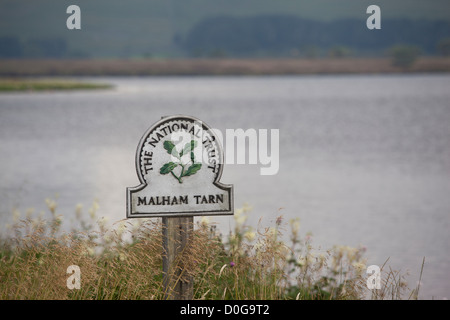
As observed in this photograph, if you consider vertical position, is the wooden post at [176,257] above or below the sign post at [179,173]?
below

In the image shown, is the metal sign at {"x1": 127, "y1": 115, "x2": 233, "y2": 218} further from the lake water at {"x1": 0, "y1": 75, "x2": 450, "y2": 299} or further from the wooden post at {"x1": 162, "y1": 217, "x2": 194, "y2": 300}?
the lake water at {"x1": 0, "y1": 75, "x2": 450, "y2": 299}

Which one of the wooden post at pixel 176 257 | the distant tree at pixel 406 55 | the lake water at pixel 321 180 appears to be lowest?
the wooden post at pixel 176 257

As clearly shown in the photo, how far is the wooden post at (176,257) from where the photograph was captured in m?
4.99

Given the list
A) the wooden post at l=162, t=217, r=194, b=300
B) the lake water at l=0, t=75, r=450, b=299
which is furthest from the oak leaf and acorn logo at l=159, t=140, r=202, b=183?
the lake water at l=0, t=75, r=450, b=299

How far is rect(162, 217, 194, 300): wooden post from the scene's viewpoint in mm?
4988

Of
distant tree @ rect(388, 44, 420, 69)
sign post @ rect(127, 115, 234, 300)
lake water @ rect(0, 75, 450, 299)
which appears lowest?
sign post @ rect(127, 115, 234, 300)

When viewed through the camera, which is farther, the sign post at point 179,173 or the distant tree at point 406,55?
the distant tree at point 406,55

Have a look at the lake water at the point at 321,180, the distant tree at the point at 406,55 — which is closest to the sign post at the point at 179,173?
the lake water at the point at 321,180

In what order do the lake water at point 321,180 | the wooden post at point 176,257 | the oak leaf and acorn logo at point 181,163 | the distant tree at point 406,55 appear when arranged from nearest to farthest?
1. the oak leaf and acorn logo at point 181,163
2. the wooden post at point 176,257
3. the lake water at point 321,180
4. the distant tree at point 406,55

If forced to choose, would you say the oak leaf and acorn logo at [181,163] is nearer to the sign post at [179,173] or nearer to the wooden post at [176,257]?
the sign post at [179,173]

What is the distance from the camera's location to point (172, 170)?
4887 mm
